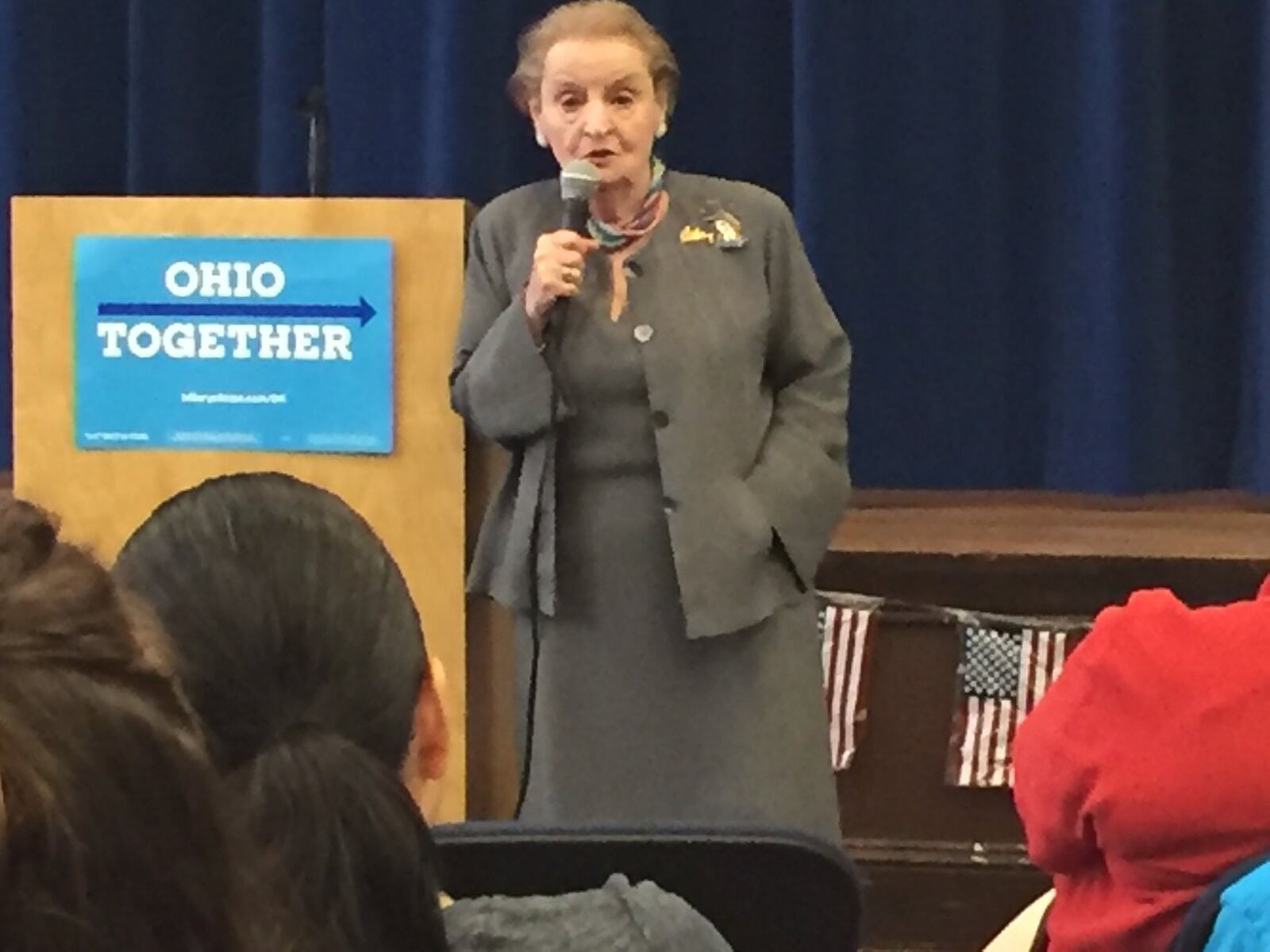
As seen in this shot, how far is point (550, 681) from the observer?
1.98m

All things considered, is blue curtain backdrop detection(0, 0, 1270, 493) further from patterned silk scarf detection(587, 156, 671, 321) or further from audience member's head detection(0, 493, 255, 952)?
audience member's head detection(0, 493, 255, 952)

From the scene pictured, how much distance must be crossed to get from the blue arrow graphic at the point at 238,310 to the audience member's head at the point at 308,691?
3.76 ft

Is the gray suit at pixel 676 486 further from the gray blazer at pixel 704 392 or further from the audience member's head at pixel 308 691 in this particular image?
the audience member's head at pixel 308 691

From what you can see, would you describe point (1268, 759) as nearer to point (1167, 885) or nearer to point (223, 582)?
point (1167, 885)

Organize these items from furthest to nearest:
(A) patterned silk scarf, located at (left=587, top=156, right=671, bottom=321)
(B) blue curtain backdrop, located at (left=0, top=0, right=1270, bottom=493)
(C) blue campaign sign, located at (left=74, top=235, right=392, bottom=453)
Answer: (B) blue curtain backdrop, located at (left=0, top=0, right=1270, bottom=493) → (C) blue campaign sign, located at (left=74, top=235, right=392, bottom=453) → (A) patterned silk scarf, located at (left=587, top=156, right=671, bottom=321)

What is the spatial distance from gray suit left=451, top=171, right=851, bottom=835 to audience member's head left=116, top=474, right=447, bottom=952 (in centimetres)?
94

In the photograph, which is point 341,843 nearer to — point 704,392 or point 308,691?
point 308,691

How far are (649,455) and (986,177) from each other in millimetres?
924

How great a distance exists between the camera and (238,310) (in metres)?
2.08

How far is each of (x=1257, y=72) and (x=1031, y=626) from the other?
2.85 feet

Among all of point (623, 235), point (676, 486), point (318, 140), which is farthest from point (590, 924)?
point (318, 140)

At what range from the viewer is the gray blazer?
1870 millimetres

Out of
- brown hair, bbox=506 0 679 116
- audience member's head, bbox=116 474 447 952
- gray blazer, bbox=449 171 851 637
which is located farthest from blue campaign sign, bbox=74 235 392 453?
audience member's head, bbox=116 474 447 952

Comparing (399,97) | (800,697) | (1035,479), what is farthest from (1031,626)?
(399,97)
